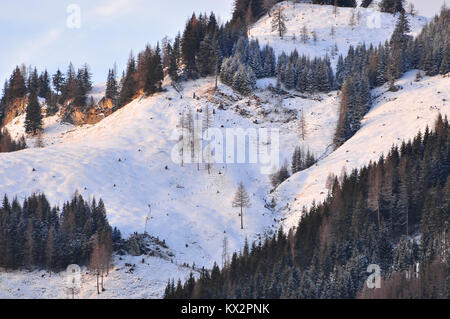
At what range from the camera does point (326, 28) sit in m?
150

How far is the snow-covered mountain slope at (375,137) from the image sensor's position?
77.7 metres

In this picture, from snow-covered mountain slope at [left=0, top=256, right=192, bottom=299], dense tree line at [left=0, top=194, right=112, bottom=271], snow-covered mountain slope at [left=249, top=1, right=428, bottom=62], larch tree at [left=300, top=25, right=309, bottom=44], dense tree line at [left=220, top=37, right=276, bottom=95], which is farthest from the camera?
larch tree at [left=300, top=25, right=309, bottom=44]

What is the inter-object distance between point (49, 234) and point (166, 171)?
91.3ft

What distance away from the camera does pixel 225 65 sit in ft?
381

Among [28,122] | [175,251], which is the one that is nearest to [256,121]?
[175,251]

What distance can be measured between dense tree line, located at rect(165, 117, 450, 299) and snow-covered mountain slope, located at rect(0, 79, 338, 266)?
34.6ft

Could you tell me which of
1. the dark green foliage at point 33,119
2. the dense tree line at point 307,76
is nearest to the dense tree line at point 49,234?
the dark green foliage at point 33,119

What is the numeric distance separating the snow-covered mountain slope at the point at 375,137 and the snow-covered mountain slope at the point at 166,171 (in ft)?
15.1

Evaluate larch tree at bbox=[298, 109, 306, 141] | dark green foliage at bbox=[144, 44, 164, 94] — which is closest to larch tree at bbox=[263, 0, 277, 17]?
dark green foliage at bbox=[144, 44, 164, 94]

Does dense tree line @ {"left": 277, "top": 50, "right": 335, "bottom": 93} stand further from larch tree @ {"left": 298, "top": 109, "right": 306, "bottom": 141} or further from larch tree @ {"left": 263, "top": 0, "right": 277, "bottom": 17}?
larch tree @ {"left": 263, "top": 0, "right": 277, "bottom": 17}

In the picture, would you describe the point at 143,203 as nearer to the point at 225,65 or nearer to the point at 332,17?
the point at 225,65

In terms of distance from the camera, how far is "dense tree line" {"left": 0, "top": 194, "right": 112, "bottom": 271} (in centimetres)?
5922

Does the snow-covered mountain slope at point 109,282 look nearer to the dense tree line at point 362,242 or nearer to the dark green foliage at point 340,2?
the dense tree line at point 362,242

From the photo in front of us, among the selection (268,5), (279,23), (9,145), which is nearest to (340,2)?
(268,5)
